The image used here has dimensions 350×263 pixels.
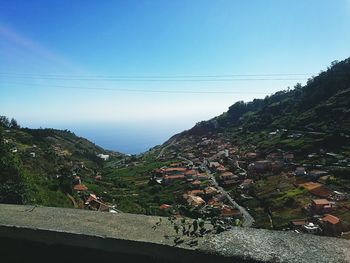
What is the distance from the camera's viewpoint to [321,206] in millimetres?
36094

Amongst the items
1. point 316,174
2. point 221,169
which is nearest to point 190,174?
point 221,169

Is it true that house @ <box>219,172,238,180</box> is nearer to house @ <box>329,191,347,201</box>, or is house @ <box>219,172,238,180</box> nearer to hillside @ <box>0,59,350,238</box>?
hillside @ <box>0,59,350,238</box>

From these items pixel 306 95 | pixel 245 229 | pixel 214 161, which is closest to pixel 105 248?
pixel 245 229

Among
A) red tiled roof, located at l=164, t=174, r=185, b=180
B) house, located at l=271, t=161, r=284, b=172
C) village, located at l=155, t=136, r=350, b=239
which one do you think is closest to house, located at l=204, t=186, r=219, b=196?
village, located at l=155, t=136, r=350, b=239

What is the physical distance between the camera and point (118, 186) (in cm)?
6738

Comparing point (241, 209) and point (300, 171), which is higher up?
point (300, 171)

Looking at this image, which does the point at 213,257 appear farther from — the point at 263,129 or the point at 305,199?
the point at 263,129

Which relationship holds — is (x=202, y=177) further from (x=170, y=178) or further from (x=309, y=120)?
(x=309, y=120)

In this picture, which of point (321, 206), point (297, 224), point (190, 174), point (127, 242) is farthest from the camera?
point (190, 174)

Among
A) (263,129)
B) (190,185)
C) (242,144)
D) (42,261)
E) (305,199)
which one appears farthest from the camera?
(263,129)

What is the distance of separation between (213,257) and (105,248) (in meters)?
0.80

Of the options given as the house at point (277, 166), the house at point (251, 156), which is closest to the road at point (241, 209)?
the house at point (277, 166)

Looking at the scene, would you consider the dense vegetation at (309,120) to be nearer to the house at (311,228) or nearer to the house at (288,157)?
the house at (288,157)

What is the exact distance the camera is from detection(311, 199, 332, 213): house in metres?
35.6
